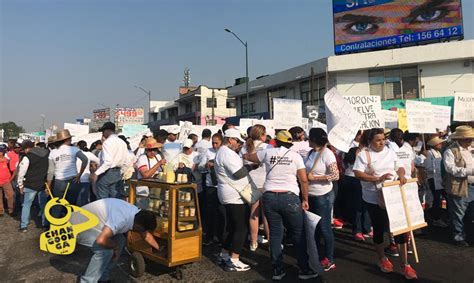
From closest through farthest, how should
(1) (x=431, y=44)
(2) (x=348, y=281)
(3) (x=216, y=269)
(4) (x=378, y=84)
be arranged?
1. (2) (x=348, y=281)
2. (3) (x=216, y=269)
3. (1) (x=431, y=44)
4. (4) (x=378, y=84)

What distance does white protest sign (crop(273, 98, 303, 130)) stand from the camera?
1070 centimetres

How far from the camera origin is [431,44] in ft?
71.9

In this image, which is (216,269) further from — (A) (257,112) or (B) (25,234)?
(A) (257,112)

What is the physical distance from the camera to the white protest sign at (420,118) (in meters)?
8.04

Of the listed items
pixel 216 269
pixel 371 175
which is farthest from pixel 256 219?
pixel 371 175

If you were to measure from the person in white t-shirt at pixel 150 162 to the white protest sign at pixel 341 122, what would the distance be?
2.57m

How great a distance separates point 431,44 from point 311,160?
2082cm

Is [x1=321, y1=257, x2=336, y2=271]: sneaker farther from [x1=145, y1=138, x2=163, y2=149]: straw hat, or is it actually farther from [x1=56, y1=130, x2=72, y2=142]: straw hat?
[x1=56, y1=130, x2=72, y2=142]: straw hat

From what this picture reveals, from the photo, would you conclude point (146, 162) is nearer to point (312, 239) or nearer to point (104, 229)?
point (104, 229)

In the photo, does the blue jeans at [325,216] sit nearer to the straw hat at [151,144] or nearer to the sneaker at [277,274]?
the sneaker at [277,274]

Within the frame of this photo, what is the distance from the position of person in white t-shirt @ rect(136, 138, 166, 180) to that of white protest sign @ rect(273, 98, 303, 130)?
557 cm

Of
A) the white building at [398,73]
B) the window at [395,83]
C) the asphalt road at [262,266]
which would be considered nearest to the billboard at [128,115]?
the white building at [398,73]

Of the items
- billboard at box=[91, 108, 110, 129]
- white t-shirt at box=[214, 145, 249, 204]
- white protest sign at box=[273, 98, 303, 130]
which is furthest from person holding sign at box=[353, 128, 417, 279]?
billboard at box=[91, 108, 110, 129]

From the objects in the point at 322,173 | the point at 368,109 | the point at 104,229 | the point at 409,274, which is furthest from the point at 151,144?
the point at 368,109
